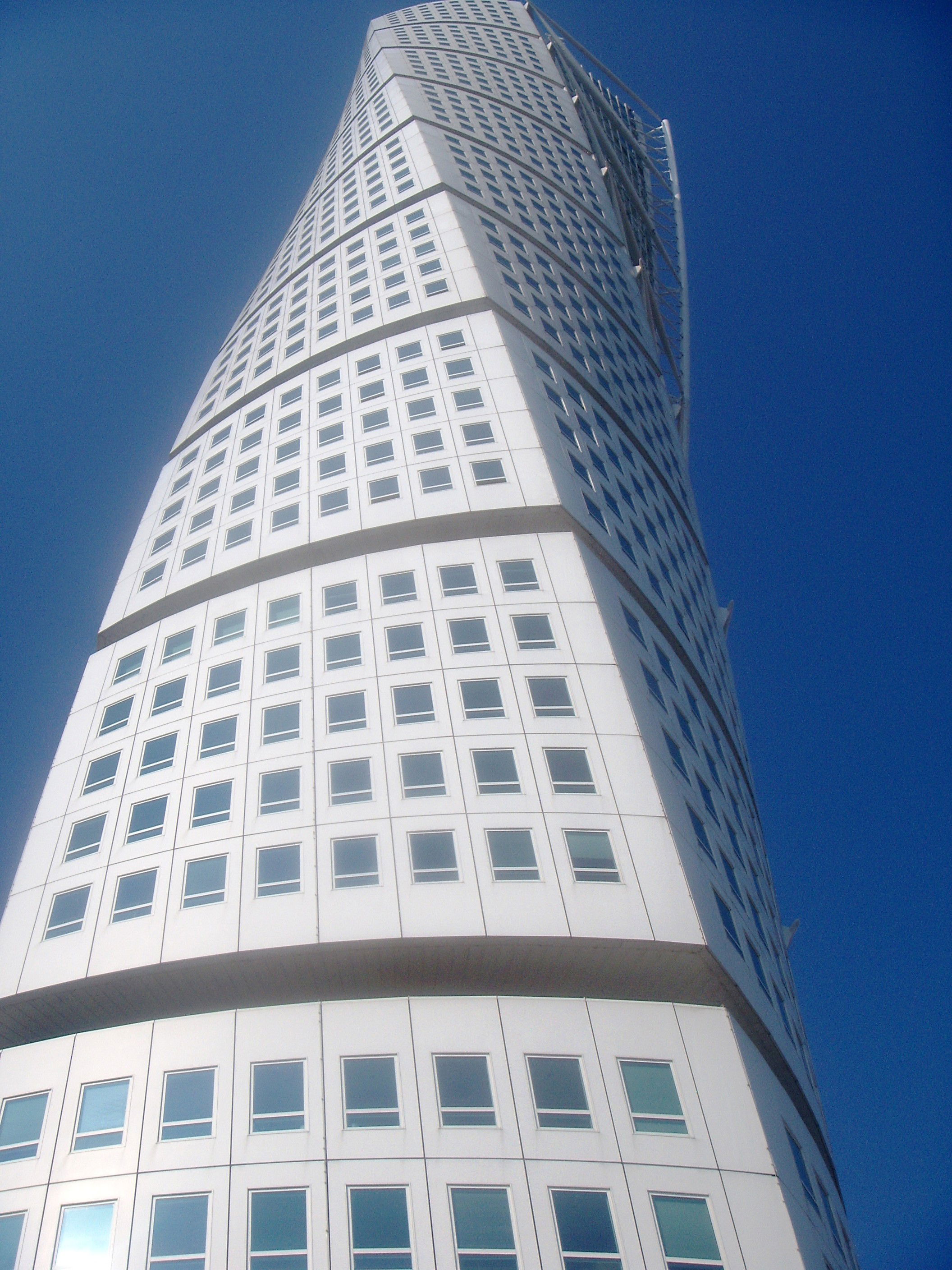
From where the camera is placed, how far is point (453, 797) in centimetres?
2109

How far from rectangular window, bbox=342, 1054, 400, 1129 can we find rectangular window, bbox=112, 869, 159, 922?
18.4 ft

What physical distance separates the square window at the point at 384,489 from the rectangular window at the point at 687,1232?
62.8 ft

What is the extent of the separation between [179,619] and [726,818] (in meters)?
15.1

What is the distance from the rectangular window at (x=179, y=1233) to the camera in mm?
15312

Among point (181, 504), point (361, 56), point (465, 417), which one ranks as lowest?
point (465, 417)

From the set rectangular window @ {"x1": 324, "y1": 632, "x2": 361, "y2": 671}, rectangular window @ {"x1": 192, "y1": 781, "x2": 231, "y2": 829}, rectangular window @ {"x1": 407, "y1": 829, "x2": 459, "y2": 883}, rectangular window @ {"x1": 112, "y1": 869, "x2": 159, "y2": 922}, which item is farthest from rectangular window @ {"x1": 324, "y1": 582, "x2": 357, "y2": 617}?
rectangular window @ {"x1": 112, "y1": 869, "x2": 159, "y2": 922}

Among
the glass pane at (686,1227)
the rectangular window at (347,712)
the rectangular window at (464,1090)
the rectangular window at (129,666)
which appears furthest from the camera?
the rectangular window at (129,666)

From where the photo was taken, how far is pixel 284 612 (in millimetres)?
27000

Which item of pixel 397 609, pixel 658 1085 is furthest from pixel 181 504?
pixel 658 1085

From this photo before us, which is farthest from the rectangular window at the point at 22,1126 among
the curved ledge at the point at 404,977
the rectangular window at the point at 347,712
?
the rectangular window at the point at 347,712

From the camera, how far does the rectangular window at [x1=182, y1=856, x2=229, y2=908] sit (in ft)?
66.6

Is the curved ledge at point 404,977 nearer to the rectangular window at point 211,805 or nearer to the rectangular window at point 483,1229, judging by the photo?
the rectangular window at point 211,805

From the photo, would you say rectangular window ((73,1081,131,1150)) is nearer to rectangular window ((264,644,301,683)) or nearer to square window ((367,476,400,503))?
rectangular window ((264,644,301,683))

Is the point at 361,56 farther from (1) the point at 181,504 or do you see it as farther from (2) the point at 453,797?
(2) the point at 453,797
